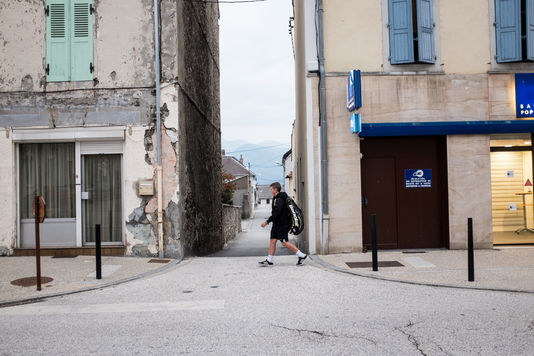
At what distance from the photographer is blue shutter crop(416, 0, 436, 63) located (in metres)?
10.4

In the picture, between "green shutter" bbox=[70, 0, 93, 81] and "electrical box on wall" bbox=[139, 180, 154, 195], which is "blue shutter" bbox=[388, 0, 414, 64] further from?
"green shutter" bbox=[70, 0, 93, 81]

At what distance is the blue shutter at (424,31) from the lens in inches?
408

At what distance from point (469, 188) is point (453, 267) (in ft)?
9.22

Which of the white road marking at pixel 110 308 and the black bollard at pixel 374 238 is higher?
the black bollard at pixel 374 238

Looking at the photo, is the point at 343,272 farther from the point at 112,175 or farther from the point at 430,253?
the point at 112,175

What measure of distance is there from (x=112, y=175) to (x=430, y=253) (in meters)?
7.15

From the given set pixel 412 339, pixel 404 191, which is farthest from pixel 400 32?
pixel 412 339

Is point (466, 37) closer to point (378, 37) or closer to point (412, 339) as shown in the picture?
point (378, 37)

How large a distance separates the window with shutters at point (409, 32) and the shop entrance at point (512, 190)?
8.46ft

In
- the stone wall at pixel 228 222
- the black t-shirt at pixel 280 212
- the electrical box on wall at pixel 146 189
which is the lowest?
the stone wall at pixel 228 222

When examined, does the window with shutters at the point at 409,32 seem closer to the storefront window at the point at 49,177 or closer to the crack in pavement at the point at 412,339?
the crack in pavement at the point at 412,339

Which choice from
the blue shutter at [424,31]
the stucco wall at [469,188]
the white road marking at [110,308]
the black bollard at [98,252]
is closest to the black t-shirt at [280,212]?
the white road marking at [110,308]

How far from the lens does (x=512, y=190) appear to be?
35.4 feet

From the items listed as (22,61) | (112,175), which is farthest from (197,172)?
(22,61)
